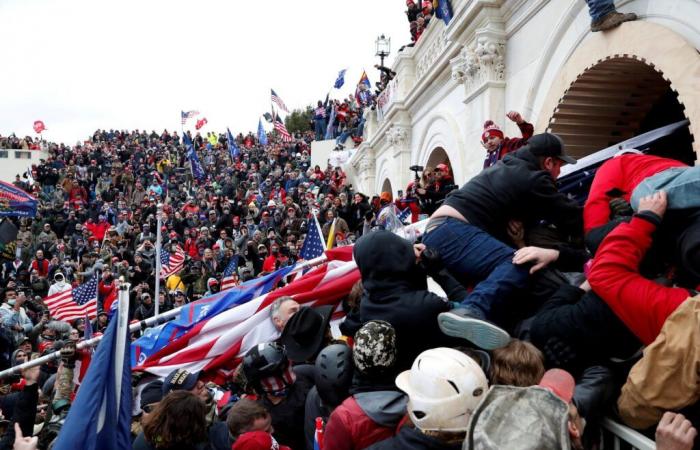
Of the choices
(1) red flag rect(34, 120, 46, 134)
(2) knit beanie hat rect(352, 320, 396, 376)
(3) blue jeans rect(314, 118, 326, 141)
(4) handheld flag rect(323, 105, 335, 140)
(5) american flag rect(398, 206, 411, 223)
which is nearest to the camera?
(2) knit beanie hat rect(352, 320, 396, 376)

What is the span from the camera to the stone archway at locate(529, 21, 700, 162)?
5.18 meters

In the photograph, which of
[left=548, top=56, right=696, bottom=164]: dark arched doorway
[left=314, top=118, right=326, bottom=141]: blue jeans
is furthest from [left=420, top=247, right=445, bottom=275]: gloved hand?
[left=314, top=118, right=326, bottom=141]: blue jeans

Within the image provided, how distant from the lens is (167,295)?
516 inches

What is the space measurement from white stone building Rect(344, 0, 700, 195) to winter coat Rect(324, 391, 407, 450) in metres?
4.00

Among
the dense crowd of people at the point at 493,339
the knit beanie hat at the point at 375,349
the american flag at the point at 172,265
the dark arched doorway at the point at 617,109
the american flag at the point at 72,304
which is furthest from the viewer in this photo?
the american flag at the point at 172,265

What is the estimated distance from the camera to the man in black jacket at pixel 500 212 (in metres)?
3.37

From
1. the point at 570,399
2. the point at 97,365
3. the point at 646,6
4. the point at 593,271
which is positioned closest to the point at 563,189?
the point at 646,6

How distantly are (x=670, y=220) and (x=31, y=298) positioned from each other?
15343 millimetres

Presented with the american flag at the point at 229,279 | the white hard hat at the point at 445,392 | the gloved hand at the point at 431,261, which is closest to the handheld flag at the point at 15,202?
the american flag at the point at 229,279

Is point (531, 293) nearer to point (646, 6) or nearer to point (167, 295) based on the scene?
point (646, 6)

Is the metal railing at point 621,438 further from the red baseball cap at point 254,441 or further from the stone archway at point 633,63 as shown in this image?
the stone archway at point 633,63

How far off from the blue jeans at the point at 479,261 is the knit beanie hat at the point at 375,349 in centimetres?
45

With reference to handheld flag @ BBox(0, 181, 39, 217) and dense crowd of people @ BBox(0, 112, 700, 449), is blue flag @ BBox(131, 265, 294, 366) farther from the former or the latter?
handheld flag @ BBox(0, 181, 39, 217)

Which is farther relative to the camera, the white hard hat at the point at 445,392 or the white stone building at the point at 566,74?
the white stone building at the point at 566,74
